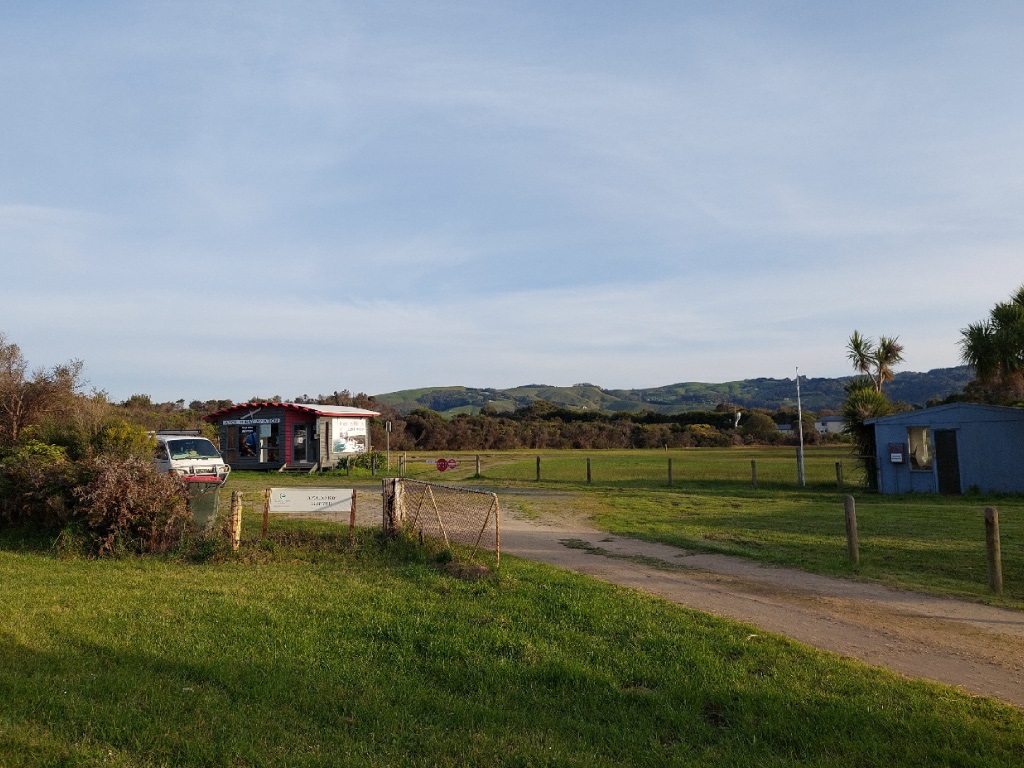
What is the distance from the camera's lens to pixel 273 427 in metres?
32.6

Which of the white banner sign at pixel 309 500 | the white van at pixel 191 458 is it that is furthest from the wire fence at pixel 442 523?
the white van at pixel 191 458

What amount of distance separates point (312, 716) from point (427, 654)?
1.50m

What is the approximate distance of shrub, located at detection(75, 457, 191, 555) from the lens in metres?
11.0

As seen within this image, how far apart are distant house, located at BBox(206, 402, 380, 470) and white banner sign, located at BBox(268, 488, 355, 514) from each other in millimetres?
19775

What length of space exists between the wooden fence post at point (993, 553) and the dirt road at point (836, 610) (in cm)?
80

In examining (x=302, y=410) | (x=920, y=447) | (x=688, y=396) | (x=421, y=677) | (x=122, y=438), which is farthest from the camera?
(x=688, y=396)

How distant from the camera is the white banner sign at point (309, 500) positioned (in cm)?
1216

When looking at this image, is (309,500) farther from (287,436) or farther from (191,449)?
(287,436)

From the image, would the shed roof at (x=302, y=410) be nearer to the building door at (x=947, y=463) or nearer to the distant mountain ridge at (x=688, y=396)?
the building door at (x=947, y=463)

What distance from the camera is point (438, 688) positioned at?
225 inches

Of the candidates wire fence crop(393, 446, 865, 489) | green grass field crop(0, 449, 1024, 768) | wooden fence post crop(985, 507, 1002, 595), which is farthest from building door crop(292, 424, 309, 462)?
wooden fence post crop(985, 507, 1002, 595)

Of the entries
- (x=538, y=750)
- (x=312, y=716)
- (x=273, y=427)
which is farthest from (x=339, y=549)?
(x=273, y=427)

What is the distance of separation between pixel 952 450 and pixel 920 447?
104 centimetres

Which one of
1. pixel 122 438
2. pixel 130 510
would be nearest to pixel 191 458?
pixel 122 438
